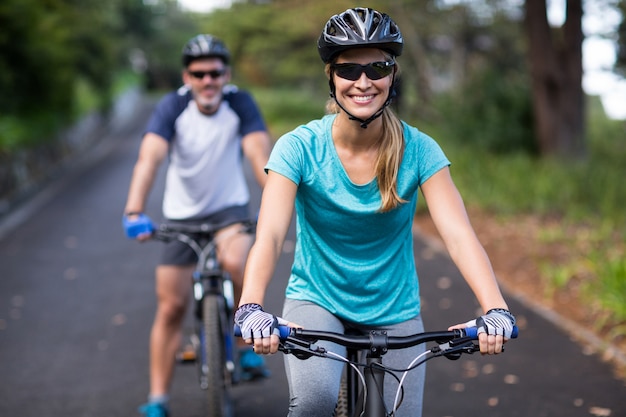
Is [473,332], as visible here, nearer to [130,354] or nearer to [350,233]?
[350,233]

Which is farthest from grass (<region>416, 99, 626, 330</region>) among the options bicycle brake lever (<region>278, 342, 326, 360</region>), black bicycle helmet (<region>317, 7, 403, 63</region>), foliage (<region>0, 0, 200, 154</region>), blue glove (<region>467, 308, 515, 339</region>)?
foliage (<region>0, 0, 200, 154</region>)

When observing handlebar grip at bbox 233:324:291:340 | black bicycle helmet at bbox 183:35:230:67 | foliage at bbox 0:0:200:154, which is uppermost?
foliage at bbox 0:0:200:154

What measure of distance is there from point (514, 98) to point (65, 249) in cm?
921

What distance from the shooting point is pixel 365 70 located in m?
3.11

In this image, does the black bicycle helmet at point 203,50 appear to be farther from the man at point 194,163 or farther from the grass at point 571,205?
the grass at point 571,205

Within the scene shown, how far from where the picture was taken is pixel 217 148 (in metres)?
5.26

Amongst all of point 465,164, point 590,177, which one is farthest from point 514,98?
point 590,177

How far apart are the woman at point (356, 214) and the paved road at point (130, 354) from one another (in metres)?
2.47

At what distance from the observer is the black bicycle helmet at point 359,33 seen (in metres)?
3.05

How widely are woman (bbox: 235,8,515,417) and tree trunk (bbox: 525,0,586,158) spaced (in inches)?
487

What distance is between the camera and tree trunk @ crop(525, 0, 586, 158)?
15.0 metres

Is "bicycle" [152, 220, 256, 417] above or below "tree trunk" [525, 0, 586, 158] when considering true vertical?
below

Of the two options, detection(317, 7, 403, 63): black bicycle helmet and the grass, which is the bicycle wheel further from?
the grass

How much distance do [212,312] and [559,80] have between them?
38.5 ft
